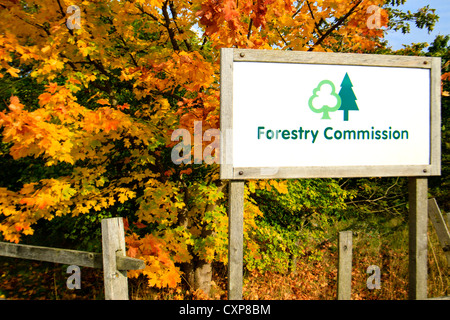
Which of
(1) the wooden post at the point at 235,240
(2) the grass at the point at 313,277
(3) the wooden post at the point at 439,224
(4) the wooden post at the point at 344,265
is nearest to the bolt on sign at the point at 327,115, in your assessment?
(1) the wooden post at the point at 235,240

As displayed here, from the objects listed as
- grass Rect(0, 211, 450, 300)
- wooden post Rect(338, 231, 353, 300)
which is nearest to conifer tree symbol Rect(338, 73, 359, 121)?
wooden post Rect(338, 231, 353, 300)

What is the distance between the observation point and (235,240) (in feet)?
8.41

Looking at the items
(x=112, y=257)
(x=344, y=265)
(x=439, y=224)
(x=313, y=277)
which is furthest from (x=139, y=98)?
(x=313, y=277)

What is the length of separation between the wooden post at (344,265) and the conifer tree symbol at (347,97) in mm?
1313

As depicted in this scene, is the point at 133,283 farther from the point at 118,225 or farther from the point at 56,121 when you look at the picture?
the point at 118,225

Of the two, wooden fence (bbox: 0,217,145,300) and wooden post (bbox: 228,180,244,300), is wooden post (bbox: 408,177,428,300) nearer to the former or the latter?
wooden post (bbox: 228,180,244,300)

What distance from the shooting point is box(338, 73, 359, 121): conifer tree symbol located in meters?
2.75

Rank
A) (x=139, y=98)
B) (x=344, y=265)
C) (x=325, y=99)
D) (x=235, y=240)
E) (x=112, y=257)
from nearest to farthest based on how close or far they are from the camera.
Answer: (x=235, y=240)
(x=325, y=99)
(x=112, y=257)
(x=344, y=265)
(x=139, y=98)

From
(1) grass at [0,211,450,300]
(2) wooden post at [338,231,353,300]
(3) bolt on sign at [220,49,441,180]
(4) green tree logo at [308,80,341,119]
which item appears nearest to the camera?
(3) bolt on sign at [220,49,441,180]

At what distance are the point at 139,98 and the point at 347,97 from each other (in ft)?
10.7

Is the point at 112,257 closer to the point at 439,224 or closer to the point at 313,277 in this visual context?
the point at 439,224

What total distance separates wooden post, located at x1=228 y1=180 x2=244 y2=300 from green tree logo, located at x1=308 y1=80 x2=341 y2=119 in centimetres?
85

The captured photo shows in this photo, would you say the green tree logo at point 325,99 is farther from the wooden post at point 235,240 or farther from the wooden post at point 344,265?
the wooden post at point 344,265
